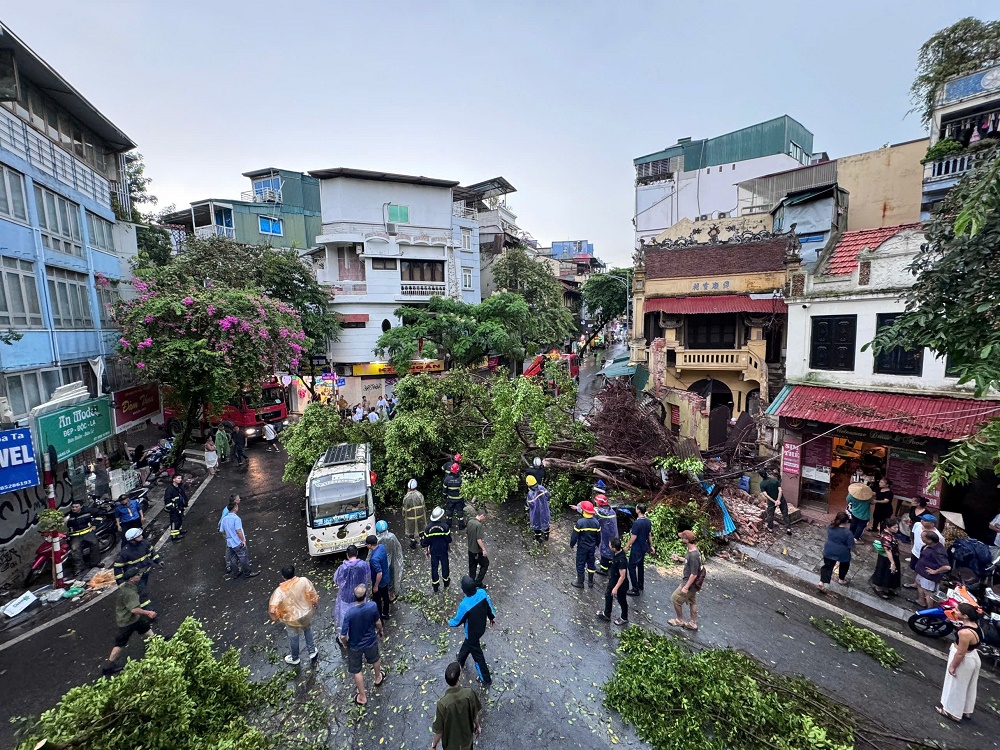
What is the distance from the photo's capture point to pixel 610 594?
7.27 meters

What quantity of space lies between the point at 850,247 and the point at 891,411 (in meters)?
4.79

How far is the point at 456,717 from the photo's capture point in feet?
14.5

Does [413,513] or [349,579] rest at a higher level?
[349,579]

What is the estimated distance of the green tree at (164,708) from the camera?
4.34m

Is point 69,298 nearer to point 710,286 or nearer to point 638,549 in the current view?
point 638,549

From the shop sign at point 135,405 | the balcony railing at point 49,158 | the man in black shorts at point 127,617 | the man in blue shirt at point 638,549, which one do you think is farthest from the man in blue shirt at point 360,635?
the shop sign at point 135,405

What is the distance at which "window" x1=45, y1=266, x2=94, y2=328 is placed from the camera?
12094 mm

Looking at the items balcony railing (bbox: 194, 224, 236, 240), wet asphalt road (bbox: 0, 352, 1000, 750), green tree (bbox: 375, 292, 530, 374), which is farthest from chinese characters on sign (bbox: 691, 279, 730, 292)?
balcony railing (bbox: 194, 224, 236, 240)

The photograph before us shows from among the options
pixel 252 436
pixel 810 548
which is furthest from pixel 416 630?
pixel 252 436

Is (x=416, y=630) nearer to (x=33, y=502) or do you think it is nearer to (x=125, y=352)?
(x=33, y=502)

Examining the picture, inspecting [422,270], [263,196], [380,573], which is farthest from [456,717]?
[263,196]

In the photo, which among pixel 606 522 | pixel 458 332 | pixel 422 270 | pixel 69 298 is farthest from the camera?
pixel 422 270

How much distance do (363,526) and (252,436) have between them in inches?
530

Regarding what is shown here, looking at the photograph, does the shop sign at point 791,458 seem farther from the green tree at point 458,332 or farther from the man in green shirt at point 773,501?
the green tree at point 458,332
